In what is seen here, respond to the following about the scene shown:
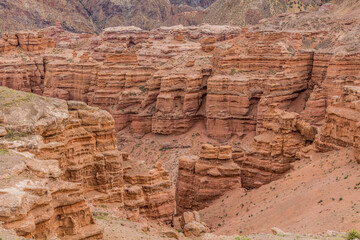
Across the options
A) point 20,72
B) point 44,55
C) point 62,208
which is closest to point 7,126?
point 62,208

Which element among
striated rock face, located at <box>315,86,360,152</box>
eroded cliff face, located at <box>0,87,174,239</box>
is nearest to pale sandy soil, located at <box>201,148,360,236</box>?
striated rock face, located at <box>315,86,360,152</box>

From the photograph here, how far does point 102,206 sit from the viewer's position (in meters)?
25.6

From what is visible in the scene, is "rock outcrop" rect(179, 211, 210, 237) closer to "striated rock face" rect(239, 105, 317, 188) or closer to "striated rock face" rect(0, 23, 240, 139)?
"striated rock face" rect(239, 105, 317, 188)

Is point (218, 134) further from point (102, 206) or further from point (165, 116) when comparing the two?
point (102, 206)

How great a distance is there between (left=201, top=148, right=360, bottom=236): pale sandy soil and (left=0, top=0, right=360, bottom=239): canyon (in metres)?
0.12

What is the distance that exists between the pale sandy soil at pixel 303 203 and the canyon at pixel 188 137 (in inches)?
4.8

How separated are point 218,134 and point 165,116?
6.57 meters

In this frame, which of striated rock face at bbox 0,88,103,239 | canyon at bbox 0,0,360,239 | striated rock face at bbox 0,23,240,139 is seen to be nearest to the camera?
striated rock face at bbox 0,88,103,239

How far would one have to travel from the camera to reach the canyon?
68.1 ft

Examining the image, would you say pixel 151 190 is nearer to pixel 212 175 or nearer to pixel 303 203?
pixel 212 175

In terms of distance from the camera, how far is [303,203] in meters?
27.7

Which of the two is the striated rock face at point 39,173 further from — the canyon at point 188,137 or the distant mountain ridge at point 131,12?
the distant mountain ridge at point 131,12

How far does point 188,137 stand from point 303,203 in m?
29.2

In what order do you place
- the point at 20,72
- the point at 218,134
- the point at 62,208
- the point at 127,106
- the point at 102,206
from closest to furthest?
the point at 62,208, the point at 102,206, the point at 218,134, the point at 127,106, the point at 20,72
